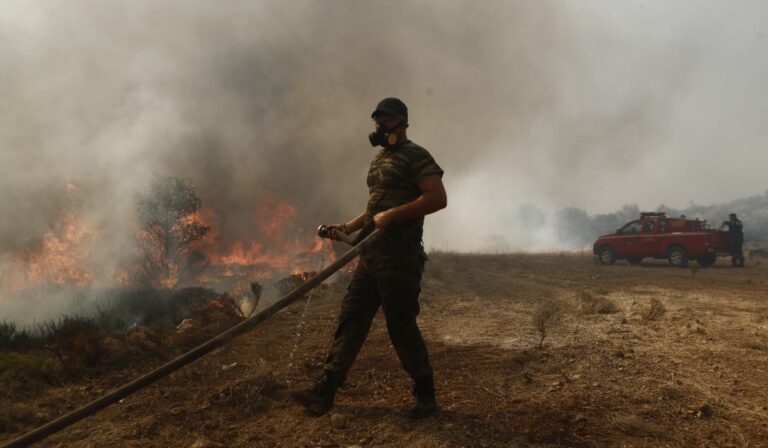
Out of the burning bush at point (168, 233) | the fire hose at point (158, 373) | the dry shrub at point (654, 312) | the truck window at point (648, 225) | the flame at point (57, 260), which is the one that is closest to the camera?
the fire hose at point (158, 373)

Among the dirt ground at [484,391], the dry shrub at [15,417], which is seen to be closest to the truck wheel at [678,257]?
the dirt ground at [484,391]

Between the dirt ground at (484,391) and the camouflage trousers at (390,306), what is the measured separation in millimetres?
381

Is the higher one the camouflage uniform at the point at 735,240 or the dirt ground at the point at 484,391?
the camouflage uniform at the point at 735,240

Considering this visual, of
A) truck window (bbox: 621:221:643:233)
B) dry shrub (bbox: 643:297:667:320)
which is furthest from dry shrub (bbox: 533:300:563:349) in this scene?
truck window (bbox: 621:221:643:233)

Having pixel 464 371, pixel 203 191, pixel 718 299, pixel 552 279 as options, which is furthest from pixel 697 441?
pixel 203 191

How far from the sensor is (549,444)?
8.25 ft

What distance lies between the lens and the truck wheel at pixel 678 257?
1483 cm

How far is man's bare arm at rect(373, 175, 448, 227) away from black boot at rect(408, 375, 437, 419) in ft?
3.53

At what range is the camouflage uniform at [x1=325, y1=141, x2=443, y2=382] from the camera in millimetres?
2840

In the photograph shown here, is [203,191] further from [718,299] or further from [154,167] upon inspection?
[718,299]

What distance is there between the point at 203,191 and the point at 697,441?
18994 mm

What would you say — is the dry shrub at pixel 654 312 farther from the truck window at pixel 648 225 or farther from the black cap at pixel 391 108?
the truck window at pixel 648 225

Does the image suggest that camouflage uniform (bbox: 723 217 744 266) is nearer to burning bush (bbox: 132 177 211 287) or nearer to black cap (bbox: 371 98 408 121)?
black cap (bbox: 371 98 408 121)

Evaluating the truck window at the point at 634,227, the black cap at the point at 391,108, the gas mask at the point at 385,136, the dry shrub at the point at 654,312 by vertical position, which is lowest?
the dry shrub at the point at 654,312
